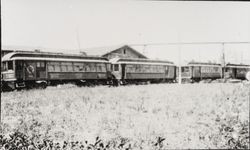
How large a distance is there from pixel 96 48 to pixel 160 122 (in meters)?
32.9

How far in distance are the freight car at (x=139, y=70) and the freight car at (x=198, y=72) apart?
6.05ft

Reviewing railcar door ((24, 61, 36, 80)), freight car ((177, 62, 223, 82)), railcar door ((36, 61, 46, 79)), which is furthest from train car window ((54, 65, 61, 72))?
freight car ((177, 62, 223, 82))

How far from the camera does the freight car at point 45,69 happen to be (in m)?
18.9

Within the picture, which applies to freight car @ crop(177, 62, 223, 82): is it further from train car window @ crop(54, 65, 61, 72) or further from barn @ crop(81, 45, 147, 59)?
train car window @ crop(54, 65, 61, 72)

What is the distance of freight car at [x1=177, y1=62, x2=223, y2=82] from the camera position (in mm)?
30984

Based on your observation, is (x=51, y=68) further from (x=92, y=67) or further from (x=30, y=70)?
(x=92, y=67)

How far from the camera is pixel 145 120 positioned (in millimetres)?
7832

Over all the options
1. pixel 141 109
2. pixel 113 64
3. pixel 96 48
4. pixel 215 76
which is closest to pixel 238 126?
pixel 141 109

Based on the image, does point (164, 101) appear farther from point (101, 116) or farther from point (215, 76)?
point (215, 76)

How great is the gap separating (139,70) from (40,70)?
10.5 m

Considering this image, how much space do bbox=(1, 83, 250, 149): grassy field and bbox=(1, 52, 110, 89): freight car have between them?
7823 millimetres

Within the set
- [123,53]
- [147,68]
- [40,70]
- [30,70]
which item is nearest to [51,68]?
[40,70]

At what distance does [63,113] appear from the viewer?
9.55 metres

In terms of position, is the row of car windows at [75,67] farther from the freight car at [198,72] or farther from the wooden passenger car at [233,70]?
the wooden passenger car at [233,70]
